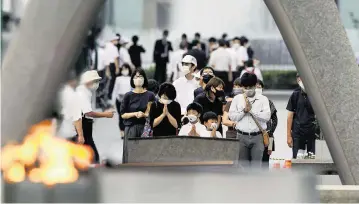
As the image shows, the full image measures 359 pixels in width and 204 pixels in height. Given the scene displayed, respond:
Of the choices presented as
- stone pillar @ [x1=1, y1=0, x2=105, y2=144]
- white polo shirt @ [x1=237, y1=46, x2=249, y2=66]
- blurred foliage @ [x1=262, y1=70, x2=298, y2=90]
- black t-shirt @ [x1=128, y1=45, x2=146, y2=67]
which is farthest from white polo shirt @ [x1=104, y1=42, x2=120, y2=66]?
stone pillar @ [x1=1, y1=0, x2=105, y2=144]

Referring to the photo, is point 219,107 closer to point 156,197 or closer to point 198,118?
point 198,118

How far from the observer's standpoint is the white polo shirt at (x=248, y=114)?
13.0m

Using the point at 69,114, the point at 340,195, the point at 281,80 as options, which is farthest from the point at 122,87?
the point at 281,80

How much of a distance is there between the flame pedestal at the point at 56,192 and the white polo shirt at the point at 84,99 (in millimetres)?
4105

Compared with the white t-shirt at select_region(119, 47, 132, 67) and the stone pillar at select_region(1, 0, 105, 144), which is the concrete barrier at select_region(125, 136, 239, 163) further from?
the white t-shirt at select_region(119, 47, 132, 67)

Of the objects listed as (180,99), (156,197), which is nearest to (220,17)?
(180,99)

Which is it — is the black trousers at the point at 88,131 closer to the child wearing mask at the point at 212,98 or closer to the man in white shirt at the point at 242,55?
the child wearing mask at the point at 212,98

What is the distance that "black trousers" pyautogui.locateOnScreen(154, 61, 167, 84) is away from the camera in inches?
1022

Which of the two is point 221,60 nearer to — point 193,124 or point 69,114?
point 193,124

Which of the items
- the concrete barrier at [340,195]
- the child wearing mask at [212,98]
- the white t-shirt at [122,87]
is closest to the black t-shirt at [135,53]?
the white t-shirt at [122,87]

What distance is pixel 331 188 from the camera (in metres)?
10.5

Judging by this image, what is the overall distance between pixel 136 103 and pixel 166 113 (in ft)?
2.17

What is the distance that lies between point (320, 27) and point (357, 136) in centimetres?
111

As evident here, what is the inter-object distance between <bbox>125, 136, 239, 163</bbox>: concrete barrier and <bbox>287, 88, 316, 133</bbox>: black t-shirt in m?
2.77
